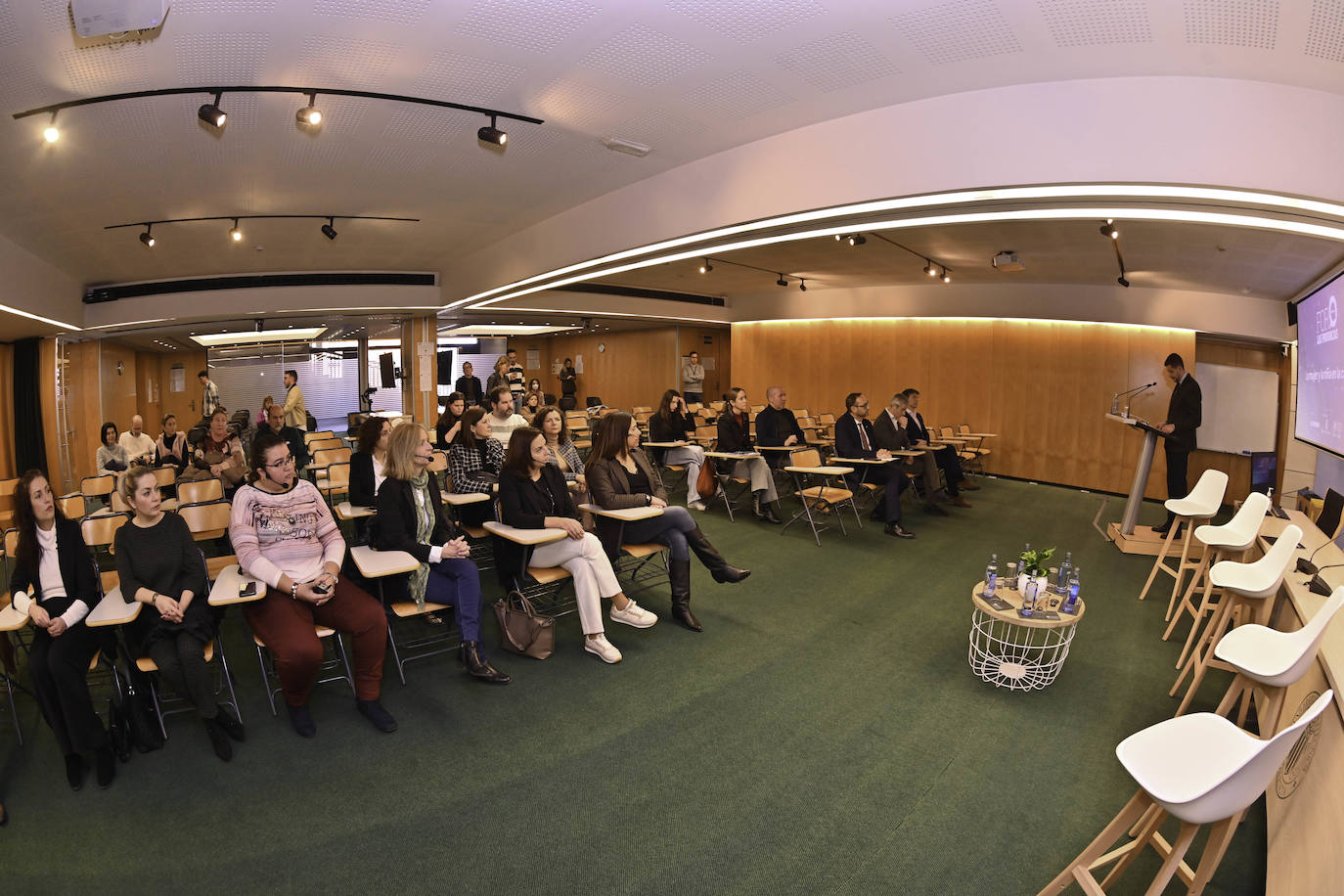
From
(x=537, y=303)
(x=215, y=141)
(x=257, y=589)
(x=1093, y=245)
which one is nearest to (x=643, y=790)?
(x=257, y=589)

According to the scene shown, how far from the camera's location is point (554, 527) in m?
4.43

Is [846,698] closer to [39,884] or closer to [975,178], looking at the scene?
[975,178]

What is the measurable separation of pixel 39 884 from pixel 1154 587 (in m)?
7.39

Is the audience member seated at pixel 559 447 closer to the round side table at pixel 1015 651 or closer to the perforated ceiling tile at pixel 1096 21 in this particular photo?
the round side table at pixel 1015 651

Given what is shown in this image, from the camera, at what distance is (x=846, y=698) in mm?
3914

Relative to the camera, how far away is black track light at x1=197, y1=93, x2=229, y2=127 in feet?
12.6

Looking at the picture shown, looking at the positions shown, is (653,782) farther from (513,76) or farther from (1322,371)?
(1322,371)

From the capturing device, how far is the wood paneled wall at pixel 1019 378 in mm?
10625

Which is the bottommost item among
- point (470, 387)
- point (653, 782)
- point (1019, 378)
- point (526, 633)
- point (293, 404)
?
point (653, 782)

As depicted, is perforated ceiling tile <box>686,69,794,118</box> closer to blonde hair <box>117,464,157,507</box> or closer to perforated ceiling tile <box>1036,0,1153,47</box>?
perforated ceiling tile <box>1036,0,1153,47</box>

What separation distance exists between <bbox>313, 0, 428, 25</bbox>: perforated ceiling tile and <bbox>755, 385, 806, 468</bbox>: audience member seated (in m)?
6.11

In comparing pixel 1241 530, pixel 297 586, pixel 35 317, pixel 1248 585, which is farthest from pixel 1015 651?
pixel 35 317

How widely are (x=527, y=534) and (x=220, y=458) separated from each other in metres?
4.32

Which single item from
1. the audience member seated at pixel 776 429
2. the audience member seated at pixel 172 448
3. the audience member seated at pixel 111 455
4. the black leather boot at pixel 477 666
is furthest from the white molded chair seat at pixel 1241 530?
the audience member seated at pixel 111 455
